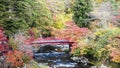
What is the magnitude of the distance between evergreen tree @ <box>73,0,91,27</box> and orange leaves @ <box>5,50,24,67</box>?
15.3m

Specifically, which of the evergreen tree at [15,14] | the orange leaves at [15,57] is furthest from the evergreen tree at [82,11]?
the orange leaves at [15,57]

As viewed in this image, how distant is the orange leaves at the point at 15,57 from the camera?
728 inches

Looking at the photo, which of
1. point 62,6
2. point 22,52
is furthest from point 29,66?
point 62,6

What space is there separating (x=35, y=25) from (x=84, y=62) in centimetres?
680

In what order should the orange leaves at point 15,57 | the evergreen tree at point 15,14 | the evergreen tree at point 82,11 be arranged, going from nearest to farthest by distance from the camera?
1. the orange leaves at point 15,57
2. the evergreen tree at point 15,14
3. the evergreen tree at point 82,11

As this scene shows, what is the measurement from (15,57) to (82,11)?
53.5 feet

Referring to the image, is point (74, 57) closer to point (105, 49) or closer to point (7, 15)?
point (105, 49)

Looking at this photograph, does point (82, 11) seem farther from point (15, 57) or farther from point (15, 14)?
point (15, 57)

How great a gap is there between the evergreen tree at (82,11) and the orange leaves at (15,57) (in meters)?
15.3

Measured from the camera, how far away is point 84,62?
81.6 feet

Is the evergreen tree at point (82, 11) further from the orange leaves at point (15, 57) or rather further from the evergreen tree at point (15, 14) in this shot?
the orange leaves at point (15, 57)

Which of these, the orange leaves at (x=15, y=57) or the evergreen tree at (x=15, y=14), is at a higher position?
the evergreen tree at (x=15, y=14)

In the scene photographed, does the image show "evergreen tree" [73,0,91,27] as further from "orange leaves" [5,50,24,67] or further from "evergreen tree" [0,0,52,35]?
"orange leaves" [5,50,24,67]

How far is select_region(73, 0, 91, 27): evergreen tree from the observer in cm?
3322
